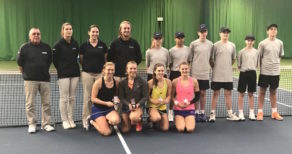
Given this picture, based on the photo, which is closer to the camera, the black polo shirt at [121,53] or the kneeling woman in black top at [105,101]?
the kneeling woman in black top at [105,101]

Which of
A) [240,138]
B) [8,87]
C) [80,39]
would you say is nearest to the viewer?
[240,138]

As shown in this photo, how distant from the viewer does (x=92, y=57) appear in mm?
5301

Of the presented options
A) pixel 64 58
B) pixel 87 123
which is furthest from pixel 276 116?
pixel 64 58

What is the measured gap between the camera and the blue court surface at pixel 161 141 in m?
4.35

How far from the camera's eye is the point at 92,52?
5293 mm

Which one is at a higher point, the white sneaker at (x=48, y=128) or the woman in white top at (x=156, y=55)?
the woman in white top at (x=156, y=55)

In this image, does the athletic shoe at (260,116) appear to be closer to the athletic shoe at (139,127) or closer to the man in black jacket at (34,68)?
the athletic shoe at (139,127)

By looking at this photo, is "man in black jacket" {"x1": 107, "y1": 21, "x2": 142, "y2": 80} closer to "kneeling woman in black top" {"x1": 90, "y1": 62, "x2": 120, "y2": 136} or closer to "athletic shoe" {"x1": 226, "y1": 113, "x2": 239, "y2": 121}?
"kneeling woman in black top" {"x1": 90, "y1": 62, "x2": 120, "y2": 136}

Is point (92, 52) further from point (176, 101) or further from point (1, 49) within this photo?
point (1, 49)

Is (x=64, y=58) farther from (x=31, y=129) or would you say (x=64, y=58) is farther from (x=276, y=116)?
(x=276, y=116)

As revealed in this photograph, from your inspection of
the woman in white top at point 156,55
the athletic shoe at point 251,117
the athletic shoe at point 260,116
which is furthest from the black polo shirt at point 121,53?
the athletic shoe at point 260,116

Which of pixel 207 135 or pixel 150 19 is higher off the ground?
pixel 150 19

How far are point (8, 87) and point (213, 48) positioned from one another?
6406mm

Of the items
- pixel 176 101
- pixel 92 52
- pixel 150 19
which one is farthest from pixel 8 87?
pixel 150 19
